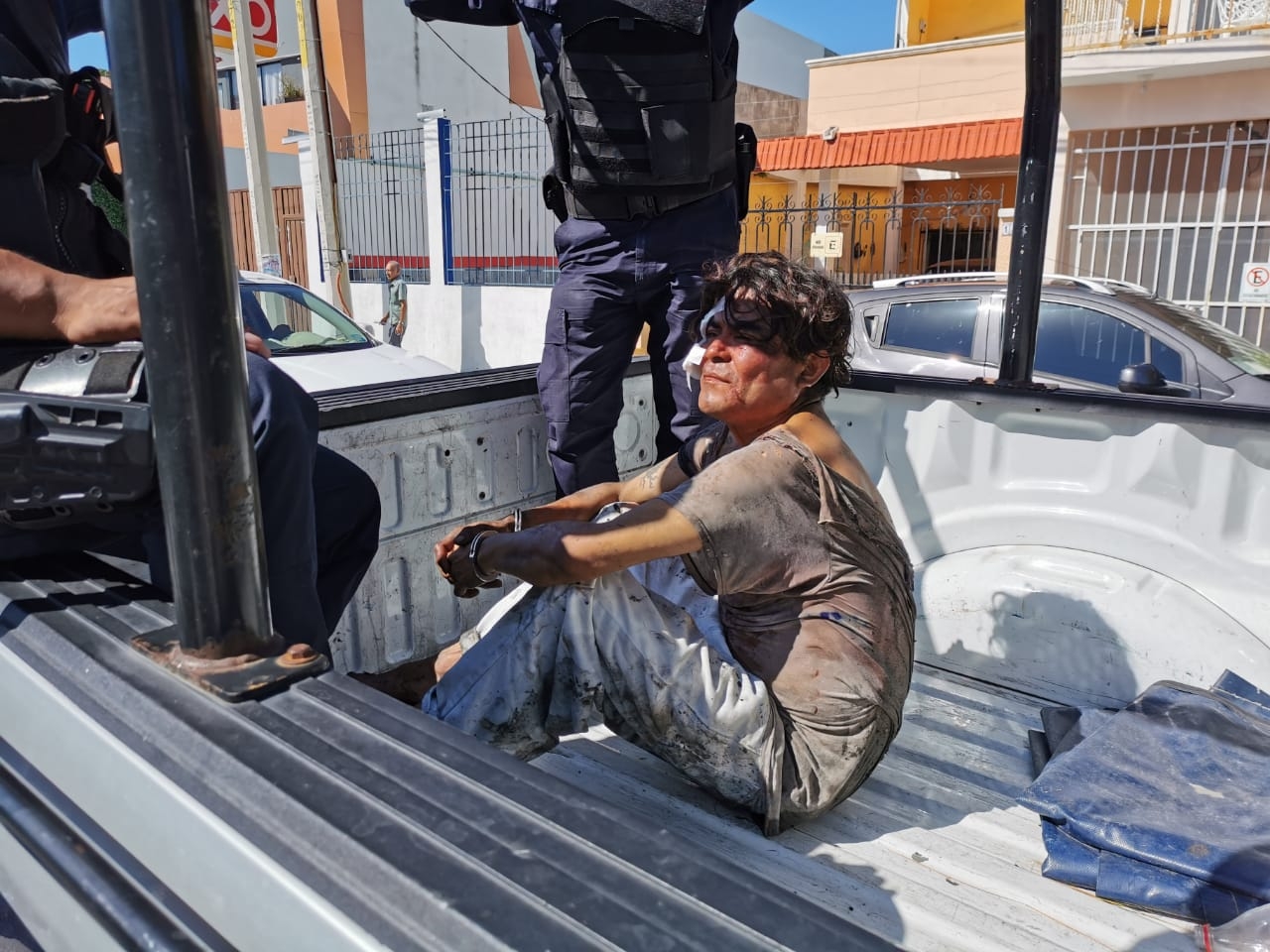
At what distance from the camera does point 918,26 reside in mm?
14344

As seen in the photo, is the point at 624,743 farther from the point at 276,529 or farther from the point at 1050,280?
the point at 1050,280

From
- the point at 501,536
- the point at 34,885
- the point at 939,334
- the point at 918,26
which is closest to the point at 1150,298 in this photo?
the point at 939,334

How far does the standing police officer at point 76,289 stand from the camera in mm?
1400

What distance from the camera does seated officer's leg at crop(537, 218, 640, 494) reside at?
265 cm

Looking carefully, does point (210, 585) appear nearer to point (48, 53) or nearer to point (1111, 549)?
point (48, 53)

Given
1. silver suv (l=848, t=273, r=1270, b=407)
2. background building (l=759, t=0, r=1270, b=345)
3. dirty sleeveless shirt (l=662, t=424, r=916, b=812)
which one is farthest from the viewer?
background building (l=759, t=0, r=1270, b=345)

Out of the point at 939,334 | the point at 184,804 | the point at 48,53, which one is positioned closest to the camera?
the point at 184,804

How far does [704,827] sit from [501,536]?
0.70 metres

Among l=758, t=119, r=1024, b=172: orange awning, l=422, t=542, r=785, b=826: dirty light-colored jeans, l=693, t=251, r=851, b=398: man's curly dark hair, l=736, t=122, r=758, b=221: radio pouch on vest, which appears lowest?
l=422, t=542, r=785, b=826: dirty light-colored jeans

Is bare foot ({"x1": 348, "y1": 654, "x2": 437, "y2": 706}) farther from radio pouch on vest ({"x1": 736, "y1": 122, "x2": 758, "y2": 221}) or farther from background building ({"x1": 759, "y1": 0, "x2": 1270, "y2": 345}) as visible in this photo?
background building ({"x1": 759, "y1": 0, "x2": 1270, "y2": 345})

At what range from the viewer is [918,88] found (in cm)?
1297

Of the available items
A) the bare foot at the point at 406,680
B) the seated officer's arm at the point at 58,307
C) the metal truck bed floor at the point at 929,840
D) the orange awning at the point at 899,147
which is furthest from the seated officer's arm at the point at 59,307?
the orange awning at the point at 899,147

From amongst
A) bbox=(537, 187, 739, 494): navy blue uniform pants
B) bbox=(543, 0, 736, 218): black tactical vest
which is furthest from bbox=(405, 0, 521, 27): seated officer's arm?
bbox=(537, 187, 739, 494): navy blue uniform pants

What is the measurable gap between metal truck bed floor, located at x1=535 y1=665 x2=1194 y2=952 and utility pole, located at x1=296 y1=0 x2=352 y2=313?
32.1 feet
